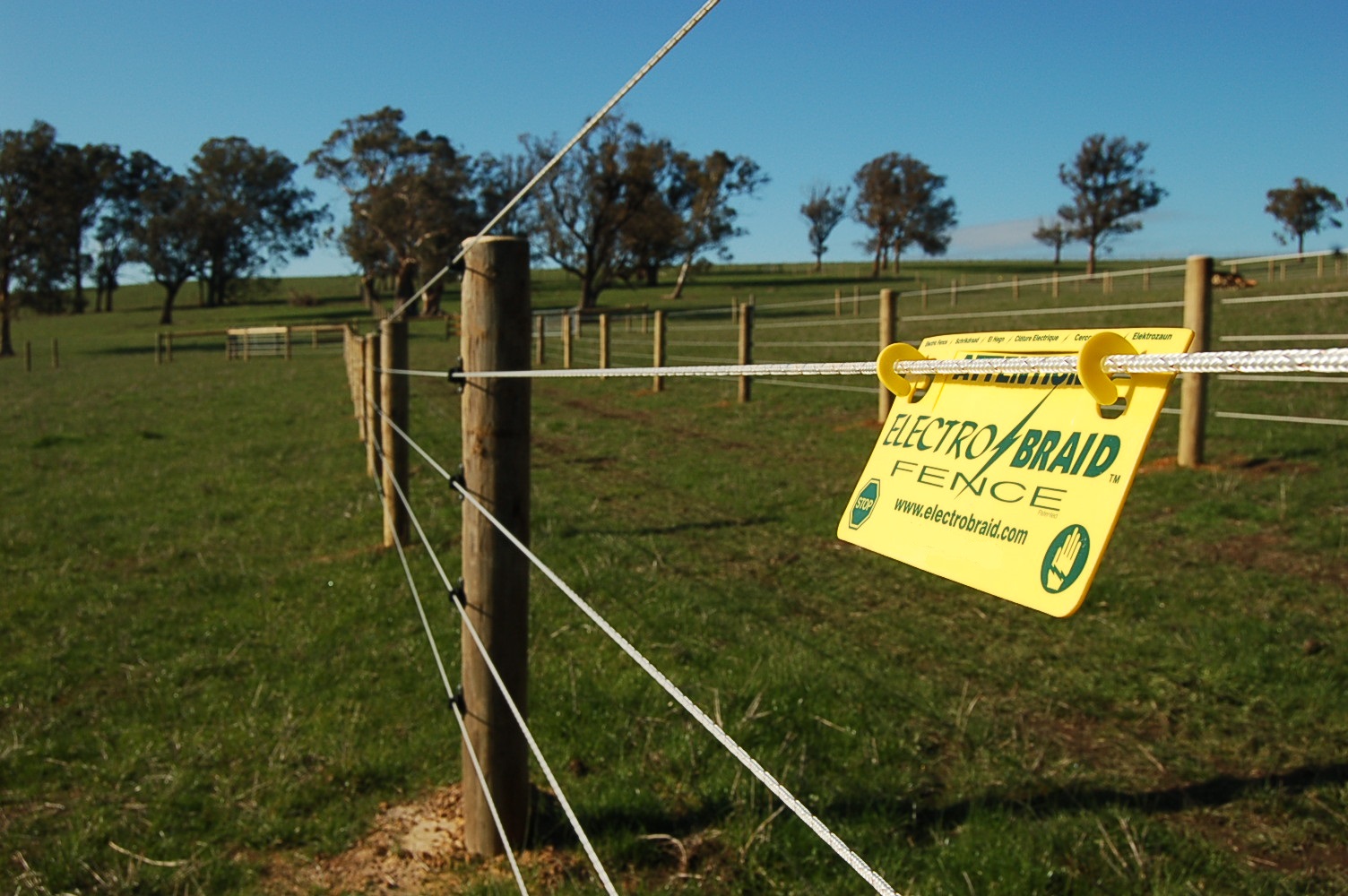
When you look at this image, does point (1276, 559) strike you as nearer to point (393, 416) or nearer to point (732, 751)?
point (732, 751)

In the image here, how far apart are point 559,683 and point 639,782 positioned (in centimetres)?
84

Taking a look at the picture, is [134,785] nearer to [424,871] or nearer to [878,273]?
[424,871]

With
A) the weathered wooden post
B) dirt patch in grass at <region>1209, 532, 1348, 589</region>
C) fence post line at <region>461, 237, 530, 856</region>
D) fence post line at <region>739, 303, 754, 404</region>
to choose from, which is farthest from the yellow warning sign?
the weathered wooden post

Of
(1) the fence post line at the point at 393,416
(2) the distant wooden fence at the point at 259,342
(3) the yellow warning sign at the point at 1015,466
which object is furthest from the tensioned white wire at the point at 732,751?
(2) the distant wooden fence at the point at 259,342

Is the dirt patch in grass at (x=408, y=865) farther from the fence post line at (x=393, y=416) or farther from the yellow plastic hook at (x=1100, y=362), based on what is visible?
the fence post line at (x=393, y=416)

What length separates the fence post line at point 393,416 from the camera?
5797 millimetres

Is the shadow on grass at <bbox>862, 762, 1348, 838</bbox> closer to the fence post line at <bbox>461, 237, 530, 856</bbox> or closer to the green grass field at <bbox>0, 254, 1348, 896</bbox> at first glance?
the green grass field at <bbox>0, 254, 1348, 896</bbox>

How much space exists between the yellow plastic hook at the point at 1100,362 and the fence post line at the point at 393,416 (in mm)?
5051

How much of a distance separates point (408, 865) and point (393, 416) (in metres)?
3.48

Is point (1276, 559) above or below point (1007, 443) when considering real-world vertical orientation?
below

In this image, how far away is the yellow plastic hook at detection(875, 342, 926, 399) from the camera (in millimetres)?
1188

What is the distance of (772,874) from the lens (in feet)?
8.64

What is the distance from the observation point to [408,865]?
288 centimetres

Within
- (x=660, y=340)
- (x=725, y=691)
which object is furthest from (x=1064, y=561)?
(x=660, y=340)
